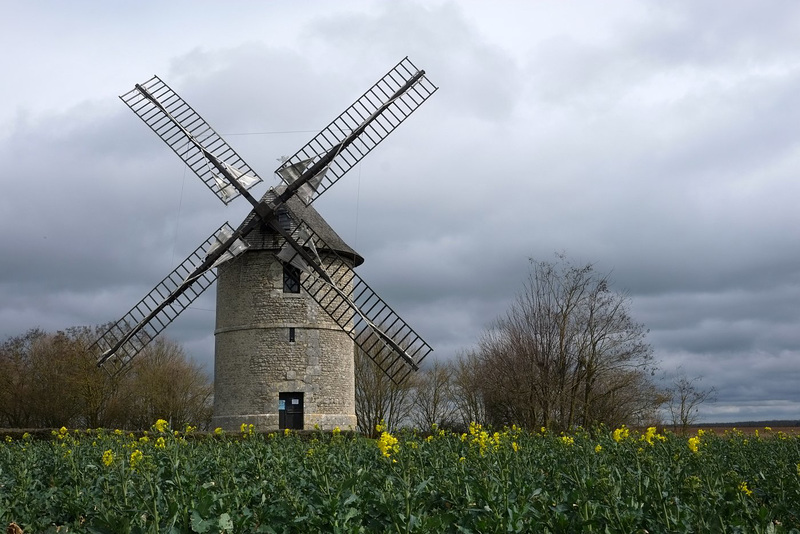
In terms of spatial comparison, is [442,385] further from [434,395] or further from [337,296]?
[337,296]

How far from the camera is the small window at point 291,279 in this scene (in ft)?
71.0

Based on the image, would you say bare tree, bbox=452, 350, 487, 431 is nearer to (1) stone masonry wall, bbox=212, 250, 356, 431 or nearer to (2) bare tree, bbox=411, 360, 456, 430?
(2) bare tree, bbox=411, 360, 456, 430

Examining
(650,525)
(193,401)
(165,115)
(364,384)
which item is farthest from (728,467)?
(193,401)

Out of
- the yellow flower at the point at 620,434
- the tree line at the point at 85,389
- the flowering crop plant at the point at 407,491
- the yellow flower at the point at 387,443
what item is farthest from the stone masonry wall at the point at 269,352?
the tree line at the point at 85,389

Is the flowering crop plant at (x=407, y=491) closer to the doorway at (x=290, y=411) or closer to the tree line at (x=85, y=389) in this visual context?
the doorway at (x=290, y=411)

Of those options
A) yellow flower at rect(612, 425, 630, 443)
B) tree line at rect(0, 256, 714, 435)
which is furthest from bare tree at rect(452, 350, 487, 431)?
yellow flower at rect(612, 425, 630, 443)

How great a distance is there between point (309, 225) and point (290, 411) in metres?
5.13

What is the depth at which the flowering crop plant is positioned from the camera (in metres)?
4.64

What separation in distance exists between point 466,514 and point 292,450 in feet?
18.7

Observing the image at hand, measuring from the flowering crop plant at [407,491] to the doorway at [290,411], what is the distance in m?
10.5

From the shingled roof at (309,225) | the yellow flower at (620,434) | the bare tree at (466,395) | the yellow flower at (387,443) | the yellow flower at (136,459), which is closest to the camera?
the yellow flower at (136,459)

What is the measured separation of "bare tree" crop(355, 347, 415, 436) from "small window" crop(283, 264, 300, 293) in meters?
18.7

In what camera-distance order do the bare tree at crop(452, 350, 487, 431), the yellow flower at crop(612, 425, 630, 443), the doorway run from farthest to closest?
the bare tree at crop(452, 350, 487, 431) → the doorway → the yellow flower at crop(612, 425, 630, 443)

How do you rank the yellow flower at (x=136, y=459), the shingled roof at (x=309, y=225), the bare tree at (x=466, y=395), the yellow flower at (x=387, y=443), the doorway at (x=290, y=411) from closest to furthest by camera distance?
the yellow flower at (x=136, y=459) → the yellow flower at (x=387, y=443) → the doorway at (x=290, y=411) → the shingled roof at (x=309, y=225) → the bare tree at (x=466, y=395)
